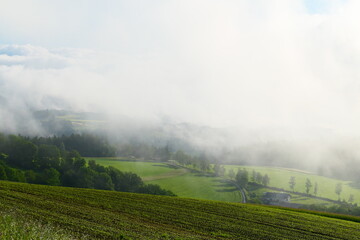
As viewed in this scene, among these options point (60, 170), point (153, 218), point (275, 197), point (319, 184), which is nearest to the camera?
point (153, 218)

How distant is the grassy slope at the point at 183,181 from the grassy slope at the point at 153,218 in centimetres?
6945

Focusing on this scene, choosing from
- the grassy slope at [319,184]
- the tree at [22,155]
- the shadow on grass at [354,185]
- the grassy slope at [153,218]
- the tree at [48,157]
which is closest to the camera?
the grassy slope at [153,218]

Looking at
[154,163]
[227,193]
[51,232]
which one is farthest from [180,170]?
[51,232]

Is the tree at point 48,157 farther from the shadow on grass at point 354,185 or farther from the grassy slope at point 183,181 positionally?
the shadow on grass at point 354,185

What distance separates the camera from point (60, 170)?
103750 mm

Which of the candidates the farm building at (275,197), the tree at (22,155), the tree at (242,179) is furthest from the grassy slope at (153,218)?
the tree at (242,179)

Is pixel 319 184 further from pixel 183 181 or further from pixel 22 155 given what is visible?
pixel 22 155

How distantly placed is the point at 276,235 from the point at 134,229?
659 inches

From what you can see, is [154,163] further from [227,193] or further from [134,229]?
[134,229]

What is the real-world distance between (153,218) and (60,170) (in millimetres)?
84121

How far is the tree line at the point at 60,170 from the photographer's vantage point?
9340cm

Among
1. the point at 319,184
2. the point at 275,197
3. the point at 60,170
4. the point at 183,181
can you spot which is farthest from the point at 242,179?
the point at 60,170

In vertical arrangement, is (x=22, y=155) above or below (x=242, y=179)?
above

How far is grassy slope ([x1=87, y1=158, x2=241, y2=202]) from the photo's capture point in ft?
367
